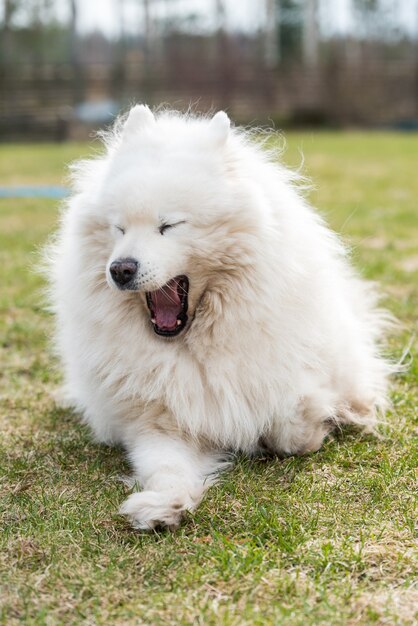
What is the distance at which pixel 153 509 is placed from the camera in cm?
262

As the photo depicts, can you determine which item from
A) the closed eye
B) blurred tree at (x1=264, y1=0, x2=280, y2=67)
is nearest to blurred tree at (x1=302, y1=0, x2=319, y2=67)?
blurred tree at (x1=264, y1=0, x2=280, y2=67)

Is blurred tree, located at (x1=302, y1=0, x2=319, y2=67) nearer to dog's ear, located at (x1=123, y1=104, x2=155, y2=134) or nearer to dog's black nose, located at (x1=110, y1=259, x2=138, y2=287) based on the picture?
dog's ear, located at (x1=123, y1=104, x2=155, y2=134)

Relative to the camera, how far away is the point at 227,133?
3.04 m

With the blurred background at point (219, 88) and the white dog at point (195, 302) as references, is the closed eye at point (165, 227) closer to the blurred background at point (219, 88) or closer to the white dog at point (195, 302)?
the white dog at point (195, 302)

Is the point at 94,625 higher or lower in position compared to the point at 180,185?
lower

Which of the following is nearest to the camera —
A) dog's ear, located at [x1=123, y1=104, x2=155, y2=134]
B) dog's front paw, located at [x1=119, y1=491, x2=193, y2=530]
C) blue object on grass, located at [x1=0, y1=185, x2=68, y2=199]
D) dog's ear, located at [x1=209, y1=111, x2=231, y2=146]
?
dog's front paw, located at [x1=119, y1=491, x2=193, y2=530]

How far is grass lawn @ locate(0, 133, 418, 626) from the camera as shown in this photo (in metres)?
2.17

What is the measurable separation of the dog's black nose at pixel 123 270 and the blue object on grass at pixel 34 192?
9.00 meters

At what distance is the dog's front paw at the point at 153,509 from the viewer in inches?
102

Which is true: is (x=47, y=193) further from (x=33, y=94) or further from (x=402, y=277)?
(x=33, y=94)

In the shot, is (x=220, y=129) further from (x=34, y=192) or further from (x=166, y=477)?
(x=34, y=192)

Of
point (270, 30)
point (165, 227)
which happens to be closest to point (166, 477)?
point (165, 227)

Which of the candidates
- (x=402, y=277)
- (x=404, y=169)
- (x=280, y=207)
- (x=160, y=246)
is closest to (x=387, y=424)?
(x=280, y=207)

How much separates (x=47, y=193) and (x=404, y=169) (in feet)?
21.6
